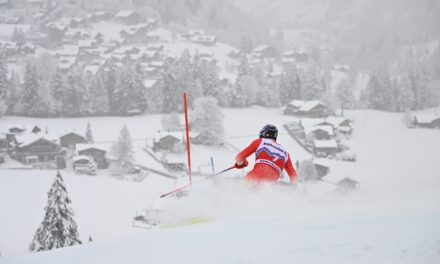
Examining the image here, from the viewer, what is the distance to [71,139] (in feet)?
129

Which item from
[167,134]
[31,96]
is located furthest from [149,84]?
[167,134]

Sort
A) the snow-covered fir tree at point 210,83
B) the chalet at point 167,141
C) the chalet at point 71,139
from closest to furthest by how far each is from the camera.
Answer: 1. the chalet at point 167,141
2. the chalet at point 71,139
3. the snow-covered fir tree at point 210,83

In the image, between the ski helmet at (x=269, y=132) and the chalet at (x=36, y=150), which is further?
the chalet at (x=36, y=150)

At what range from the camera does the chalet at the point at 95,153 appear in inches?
1363

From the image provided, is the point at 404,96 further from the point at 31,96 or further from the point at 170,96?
the point at 31,96

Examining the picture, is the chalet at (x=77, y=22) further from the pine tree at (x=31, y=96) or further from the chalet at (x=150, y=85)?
the pine tree at (x=31, y=96)

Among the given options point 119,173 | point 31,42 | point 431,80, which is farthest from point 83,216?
point 31,42

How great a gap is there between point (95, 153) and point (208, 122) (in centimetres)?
1069

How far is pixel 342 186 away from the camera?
2822cm

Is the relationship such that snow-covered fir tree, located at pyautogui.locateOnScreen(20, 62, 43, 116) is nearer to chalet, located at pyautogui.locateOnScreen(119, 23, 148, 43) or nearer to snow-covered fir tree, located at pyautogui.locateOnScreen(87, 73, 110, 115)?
snow-covered fir tree, located at pyautogui.locateOnScreen(87, 73, 110, 115)

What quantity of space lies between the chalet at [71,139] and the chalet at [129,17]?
72517mm

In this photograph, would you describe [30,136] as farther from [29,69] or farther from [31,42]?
[31,42]

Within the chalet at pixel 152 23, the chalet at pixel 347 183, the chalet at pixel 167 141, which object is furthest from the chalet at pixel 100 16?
the chalet at pixel 347 183

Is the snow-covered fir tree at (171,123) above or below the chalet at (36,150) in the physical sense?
above
